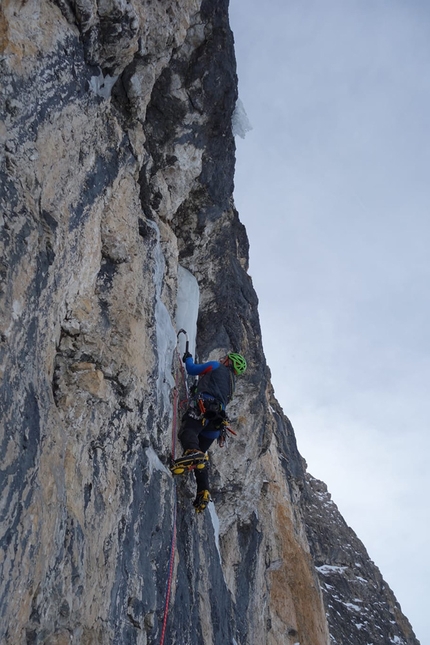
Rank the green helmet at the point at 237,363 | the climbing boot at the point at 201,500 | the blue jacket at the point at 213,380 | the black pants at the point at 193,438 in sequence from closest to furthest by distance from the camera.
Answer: the black pants at the point at 193,438 < the climbing boot at the point at 201,500 < the blue jacket at the point at 213,380 < the green helmet at the point at 237,363

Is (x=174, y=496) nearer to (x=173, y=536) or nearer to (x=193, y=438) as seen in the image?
(x=173, y=536)

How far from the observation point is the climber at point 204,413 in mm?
6910

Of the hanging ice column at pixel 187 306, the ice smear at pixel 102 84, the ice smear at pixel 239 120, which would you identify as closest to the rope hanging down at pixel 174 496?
the hanging ice column at pixel 187 306

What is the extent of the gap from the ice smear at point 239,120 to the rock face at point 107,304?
0.27m

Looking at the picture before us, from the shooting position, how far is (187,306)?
8.65 m

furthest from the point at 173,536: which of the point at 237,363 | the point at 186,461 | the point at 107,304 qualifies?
the point at 237,363

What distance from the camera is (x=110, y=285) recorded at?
575 centimetres

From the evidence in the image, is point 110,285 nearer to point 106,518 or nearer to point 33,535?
point 106,518

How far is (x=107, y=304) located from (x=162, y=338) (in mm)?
1181

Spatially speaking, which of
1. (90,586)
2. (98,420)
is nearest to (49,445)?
(98,420)

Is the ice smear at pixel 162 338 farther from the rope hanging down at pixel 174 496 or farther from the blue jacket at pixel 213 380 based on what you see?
the blue jacket at pixel 213 380

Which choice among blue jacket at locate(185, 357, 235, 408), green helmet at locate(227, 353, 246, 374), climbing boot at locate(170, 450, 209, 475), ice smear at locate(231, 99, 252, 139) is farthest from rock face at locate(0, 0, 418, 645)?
green helmet at locate(227, 353, 246, 374)

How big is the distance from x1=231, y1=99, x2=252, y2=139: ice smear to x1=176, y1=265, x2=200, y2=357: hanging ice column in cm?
254

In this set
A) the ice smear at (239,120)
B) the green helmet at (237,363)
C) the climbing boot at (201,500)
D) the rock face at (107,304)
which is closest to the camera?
the rock face at (107,304)
